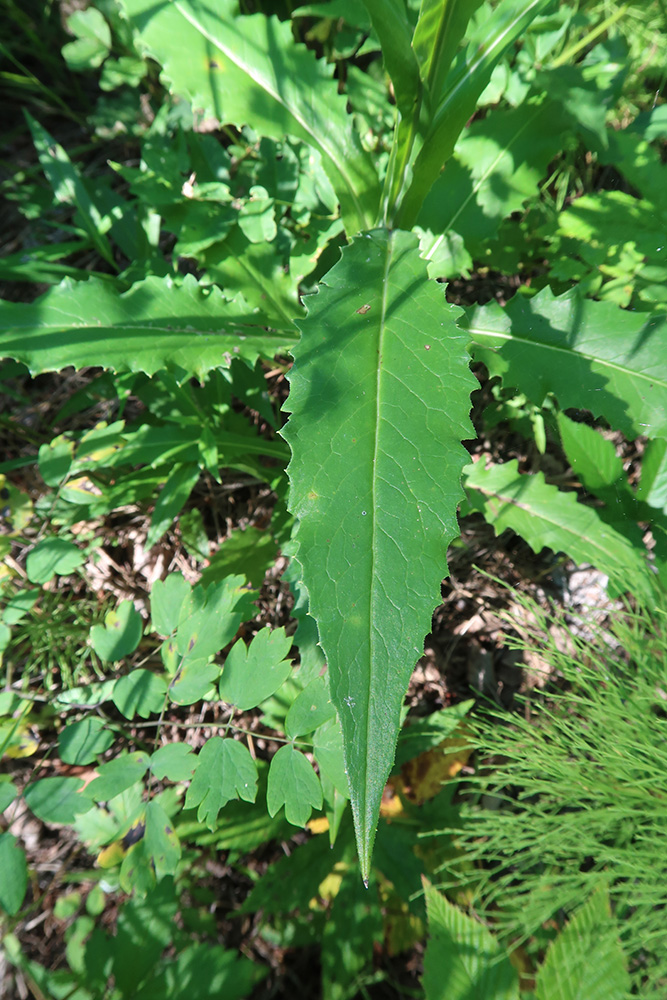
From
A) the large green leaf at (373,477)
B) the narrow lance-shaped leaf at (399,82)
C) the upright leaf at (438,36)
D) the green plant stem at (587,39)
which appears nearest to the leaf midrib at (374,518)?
the large green leaf at (373,477)

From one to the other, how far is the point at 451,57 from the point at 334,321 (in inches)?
24.8

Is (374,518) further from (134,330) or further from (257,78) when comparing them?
(257,78)

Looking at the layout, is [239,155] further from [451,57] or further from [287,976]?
[287,976]

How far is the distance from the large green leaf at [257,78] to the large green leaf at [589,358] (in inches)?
21.9

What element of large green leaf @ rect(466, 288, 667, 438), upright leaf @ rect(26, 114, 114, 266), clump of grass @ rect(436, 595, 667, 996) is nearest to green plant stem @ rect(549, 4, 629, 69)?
large green leaf @ rect(466, 288, 667, 438)

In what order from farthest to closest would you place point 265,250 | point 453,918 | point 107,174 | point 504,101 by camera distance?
point 107,174 → point 504,101 → point 265,250 → point 453,918

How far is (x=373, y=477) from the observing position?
113 cm

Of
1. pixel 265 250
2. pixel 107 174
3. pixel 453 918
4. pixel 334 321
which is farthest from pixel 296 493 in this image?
pixel 107 174

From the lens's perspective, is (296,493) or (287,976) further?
(287,976)

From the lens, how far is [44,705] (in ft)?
6.79

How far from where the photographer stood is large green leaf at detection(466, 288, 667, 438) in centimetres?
144

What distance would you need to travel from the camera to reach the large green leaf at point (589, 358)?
1.44 metres

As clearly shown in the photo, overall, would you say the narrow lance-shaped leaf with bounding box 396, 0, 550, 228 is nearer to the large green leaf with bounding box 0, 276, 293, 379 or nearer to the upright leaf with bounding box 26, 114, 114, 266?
the large green leaf with bounding box 0, 276, 293, 379

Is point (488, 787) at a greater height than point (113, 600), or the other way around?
point (113, 600)
